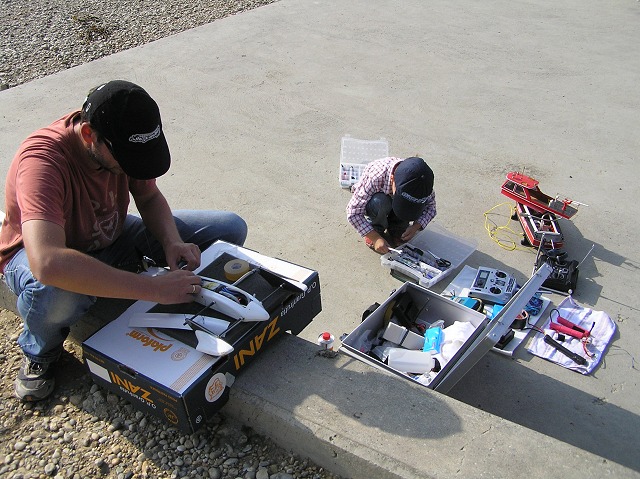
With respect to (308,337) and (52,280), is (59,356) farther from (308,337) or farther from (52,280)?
(308,337)

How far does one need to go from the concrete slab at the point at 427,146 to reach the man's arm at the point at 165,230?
24.4 inches

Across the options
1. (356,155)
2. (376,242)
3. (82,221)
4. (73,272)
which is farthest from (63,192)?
(356,155)

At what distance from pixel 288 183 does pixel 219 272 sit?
6.25 ft

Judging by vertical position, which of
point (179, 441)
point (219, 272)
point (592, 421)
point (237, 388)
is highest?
point (219, 272)

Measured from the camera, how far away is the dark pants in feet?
12.5

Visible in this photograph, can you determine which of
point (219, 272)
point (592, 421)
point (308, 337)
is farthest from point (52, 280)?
point (592, 421)

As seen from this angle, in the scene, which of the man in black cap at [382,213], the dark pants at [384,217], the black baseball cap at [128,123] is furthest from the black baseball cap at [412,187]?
the black baseball cap at [128,123]

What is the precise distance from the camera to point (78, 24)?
7391 millimetres

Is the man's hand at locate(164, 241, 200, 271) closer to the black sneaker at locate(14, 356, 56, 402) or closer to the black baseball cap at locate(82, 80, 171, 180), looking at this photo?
the black baseball cap at locate(82, 80, 171, 180)

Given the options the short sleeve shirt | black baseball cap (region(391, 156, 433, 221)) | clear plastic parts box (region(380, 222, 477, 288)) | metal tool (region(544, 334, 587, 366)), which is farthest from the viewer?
clear plastic parts box (region(380, 222, 477, 288))

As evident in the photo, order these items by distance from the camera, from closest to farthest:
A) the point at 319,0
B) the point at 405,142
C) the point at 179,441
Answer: the point at 179,441, the point at 405,142, the point at 319,0

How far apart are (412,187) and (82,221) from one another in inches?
71.5

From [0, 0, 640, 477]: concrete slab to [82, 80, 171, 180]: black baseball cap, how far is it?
98 centimetres

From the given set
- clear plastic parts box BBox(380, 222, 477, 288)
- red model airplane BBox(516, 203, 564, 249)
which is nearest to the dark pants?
clear plastic parts box BBox(380, 222, 477, 288)
